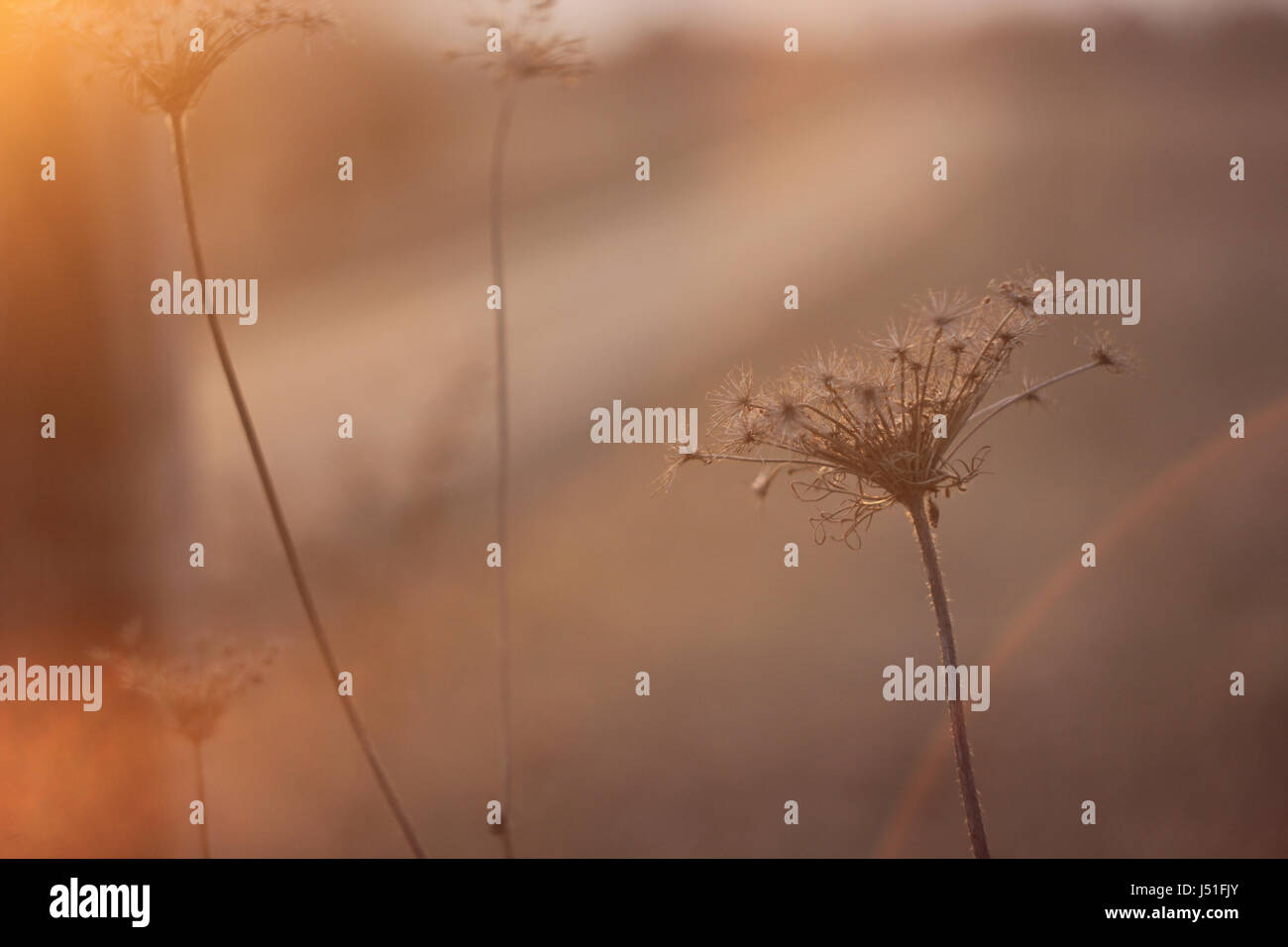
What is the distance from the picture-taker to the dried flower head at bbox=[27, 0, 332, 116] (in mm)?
2111

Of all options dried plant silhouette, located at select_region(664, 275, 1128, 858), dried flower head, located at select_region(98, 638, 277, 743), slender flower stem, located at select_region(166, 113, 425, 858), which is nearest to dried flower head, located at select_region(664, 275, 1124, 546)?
dried plant silhouette, located at select_region(664, 275, 1128, 858)

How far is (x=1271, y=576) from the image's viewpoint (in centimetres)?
639

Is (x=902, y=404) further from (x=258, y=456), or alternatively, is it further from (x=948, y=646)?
(x=258, y=456)

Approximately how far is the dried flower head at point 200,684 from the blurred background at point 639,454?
4.93 feet

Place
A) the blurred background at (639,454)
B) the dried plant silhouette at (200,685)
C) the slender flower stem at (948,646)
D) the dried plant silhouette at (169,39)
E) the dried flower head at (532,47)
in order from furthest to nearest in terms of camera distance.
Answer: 1. the blurred background at (639,454)
2. the dried flower head at (532,47)
3. the dried plant silhouette at (200,685)
4. the dried plant silhouette at (169,39)
5. the slender flower stem at (948,646)

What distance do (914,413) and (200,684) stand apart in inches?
80.0

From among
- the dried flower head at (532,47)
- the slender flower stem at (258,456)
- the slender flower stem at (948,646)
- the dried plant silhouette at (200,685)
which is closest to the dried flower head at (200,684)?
the dried plant silhouette at (200,685)

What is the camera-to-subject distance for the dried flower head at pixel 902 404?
1889 mm

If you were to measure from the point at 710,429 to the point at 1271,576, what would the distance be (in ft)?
20.7

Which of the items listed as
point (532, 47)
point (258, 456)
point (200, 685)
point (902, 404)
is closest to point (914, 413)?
point (902, 404)

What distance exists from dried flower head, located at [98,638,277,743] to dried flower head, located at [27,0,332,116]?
1.47m

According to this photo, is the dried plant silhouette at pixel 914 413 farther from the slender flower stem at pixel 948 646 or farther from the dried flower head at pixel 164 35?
the dried flower head at pixel 164 35

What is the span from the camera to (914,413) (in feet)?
6.25
